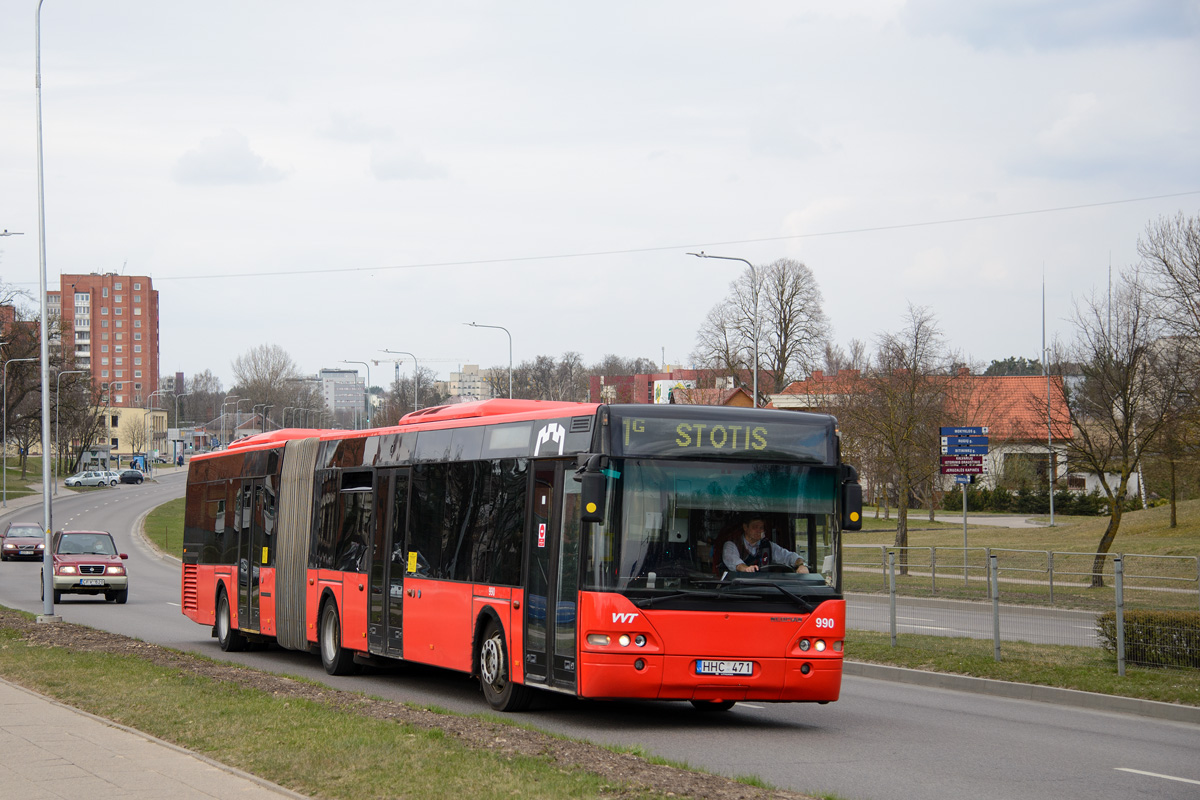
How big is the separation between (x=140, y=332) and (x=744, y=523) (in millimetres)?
197446

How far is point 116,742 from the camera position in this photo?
31.4 ft

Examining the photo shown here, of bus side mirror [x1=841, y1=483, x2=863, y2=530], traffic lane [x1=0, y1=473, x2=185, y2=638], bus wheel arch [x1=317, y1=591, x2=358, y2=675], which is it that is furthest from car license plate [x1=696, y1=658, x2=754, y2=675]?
traffic lane [x1=0, y1=473, x2=185, y2=638]

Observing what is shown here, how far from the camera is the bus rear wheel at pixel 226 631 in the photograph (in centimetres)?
1995

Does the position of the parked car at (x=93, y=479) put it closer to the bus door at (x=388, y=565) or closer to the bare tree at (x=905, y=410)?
the bare tree at (x=905, y=410)

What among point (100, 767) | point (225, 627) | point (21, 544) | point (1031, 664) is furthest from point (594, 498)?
point (21, 544)

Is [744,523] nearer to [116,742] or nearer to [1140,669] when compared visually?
[116,742]

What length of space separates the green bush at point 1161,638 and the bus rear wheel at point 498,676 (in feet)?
25.8

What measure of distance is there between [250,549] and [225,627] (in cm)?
165

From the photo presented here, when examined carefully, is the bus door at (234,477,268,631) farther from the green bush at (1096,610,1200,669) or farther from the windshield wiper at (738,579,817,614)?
the green bush at (1096,610,1200,669)

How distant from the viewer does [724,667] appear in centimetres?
1091

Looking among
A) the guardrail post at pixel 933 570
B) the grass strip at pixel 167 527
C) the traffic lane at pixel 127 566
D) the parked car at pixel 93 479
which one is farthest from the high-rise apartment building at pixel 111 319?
the guardrail post at pixel 933 570

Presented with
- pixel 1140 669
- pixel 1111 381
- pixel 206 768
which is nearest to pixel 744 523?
pixel 206 768

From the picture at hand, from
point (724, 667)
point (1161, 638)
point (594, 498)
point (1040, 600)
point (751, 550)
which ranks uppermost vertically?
point (594, 498)

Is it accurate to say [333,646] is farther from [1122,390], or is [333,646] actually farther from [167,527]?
[167,527]
